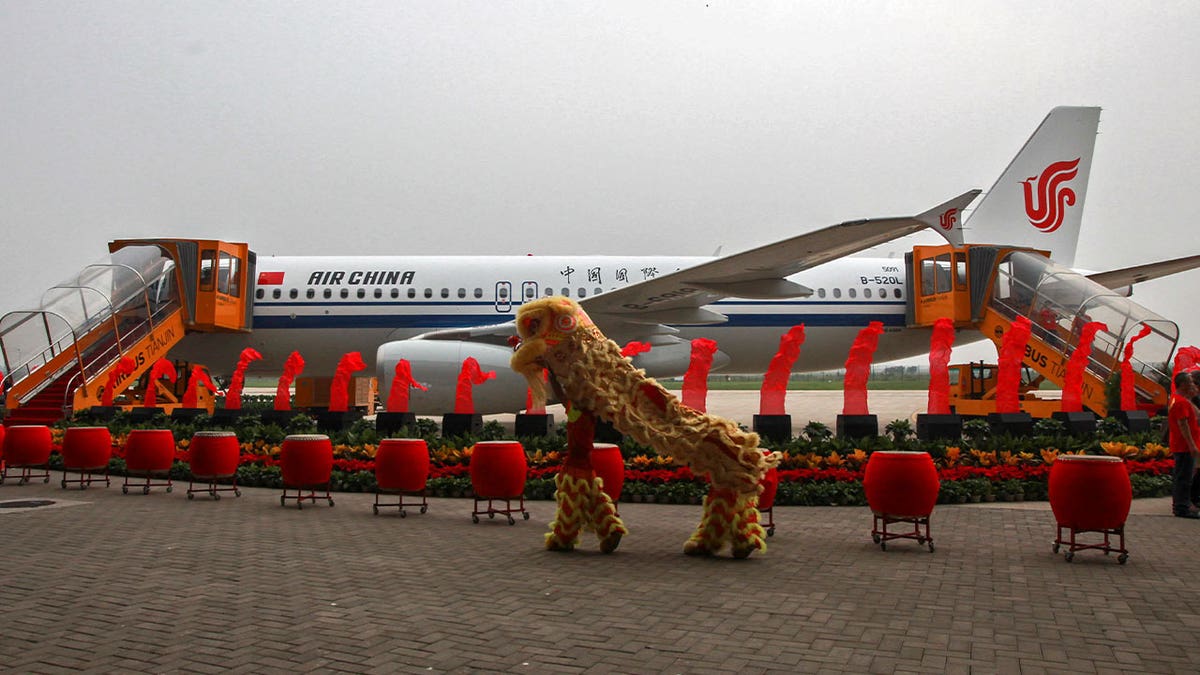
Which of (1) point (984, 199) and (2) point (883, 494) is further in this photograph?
(1) point (984, 199)

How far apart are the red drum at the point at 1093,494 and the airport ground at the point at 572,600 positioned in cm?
31

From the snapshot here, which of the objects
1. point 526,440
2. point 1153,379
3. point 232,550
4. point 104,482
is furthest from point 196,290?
point 1153,379

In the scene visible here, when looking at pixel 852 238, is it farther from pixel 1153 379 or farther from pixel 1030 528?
pixel 1153 379

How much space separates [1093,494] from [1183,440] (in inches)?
112

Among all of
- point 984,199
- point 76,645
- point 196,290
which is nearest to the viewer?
point 76,645

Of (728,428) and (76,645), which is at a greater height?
(728,428)

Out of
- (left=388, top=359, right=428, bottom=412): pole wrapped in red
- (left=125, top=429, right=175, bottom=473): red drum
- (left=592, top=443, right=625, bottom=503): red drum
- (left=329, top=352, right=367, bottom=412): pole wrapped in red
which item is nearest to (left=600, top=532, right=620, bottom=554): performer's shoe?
(left=592, top=443, right=625, bottom=503): red drum

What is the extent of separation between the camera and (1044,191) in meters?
22.0

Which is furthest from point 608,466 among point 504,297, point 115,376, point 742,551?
point 115,376

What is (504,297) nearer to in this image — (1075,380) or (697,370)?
(697,370)

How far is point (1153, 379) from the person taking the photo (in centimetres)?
1545

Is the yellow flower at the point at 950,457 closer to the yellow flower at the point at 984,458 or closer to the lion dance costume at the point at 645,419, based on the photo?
the yellow flower at the point at 984,458

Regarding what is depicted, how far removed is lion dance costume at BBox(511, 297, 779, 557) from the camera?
22.5ft

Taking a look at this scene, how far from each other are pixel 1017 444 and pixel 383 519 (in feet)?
25.6
